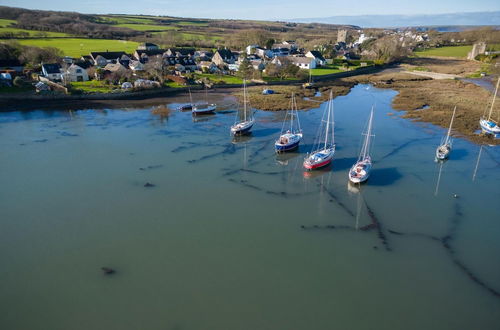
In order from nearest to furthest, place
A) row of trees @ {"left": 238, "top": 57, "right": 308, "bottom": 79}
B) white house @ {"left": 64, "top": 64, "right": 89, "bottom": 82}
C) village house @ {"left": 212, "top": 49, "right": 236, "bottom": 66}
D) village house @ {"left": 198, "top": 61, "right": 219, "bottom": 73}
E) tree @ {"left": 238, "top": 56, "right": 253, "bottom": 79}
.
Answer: white house @ {"left": 64, "top": 64, "right": 89, "bottom": 82} → tree @ {"left": 238, "top": 56, "right": 253, "bottom": 79} → row of trees @ {"left": 238, "top": 57, "right": 308, "bottom": 79} → village house @ {"left": 198, "top": 61, "right": 219, "bottom": 73} → village house @ {"left": 212, "top": 49, "right": 236, "bottom": 66}

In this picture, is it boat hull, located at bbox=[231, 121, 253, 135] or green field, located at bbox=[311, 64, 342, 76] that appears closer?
boat hull, located at bbox=[231, 121, 253, 135]

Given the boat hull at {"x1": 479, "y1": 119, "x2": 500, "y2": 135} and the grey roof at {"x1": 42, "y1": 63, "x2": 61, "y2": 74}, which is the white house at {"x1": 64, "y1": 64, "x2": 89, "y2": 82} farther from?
the boat hull at {"x1": 479, "y1": 119, "x2": 500, "y2": 135}

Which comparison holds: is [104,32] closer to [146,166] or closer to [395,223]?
[146,166]

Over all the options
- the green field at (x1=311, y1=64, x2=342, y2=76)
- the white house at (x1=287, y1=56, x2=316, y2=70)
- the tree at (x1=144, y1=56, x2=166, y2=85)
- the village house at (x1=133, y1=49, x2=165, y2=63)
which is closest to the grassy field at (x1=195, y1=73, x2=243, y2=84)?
the tree at (x1=144, y1=56, x2=166, y2=85)

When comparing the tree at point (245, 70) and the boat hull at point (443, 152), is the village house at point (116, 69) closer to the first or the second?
the tree at point (245, 70)

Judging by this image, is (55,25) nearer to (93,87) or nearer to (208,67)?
(208,67)

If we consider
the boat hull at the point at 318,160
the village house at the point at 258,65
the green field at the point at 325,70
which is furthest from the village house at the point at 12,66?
the green field at the point at 325,70
